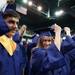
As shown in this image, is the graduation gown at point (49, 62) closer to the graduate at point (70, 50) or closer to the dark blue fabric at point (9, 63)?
the graduate at point (70, 50)

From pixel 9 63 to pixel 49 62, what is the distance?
18.3 inches

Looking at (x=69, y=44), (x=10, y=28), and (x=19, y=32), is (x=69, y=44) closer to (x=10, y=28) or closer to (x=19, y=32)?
(x=10, y=28)

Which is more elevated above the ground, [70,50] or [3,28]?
[3,28]

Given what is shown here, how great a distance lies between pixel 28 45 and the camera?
14.9 ft

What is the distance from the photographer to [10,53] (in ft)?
10.6

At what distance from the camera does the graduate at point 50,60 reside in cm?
311

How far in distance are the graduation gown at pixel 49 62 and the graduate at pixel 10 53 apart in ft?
0.65

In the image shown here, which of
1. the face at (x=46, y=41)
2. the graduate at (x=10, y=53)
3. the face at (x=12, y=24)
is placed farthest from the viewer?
the face at (x=46, y=41)

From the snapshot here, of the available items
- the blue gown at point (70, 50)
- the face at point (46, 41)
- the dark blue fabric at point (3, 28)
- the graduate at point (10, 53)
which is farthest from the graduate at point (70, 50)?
the dark blue fabric at point (3, 28)

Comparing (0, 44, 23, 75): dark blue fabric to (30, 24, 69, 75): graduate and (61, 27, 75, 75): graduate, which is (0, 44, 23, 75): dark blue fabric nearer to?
(30, 24, 69, 75): graduate

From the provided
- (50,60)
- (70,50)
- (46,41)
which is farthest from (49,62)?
(46,41)

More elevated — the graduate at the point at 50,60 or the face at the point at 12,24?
the face at the point at 12,24

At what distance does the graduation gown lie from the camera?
3105 mm

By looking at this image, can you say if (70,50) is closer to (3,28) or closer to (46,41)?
(46,41)
